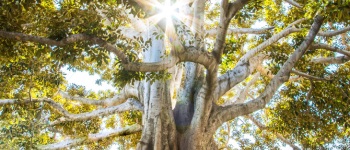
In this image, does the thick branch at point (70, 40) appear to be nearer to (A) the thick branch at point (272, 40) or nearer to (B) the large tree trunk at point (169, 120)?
(B) the large tree trunk at point (169, 120)

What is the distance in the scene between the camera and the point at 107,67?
32.6 ft

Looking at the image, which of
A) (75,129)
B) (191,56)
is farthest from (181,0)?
(75,129)

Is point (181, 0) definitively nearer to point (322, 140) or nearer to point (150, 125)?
point (150, 125)

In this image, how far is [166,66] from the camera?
13.0ft

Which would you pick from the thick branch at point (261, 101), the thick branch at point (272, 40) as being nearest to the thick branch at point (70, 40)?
the thick branch at point (261, 101)

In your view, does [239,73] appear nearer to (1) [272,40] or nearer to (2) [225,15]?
(1) [272,40]

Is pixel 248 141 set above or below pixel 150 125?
above

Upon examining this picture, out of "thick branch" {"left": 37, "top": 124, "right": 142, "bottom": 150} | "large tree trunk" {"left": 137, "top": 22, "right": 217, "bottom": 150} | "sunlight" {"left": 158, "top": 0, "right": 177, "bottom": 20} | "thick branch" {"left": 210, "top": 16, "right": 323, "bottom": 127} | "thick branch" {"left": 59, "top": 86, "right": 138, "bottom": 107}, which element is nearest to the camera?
"sunlight" {"left": 158, "top": 0, "right": 177, "bottom": 20}

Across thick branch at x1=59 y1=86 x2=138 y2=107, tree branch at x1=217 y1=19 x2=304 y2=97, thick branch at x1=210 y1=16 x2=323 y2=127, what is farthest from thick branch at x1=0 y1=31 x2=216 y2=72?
thick branch at x1=59 y1=86 x2=138 y2=107

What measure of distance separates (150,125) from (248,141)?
5.61 m

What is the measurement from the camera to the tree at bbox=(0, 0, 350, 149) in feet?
12.9

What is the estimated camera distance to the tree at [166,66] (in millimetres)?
3924

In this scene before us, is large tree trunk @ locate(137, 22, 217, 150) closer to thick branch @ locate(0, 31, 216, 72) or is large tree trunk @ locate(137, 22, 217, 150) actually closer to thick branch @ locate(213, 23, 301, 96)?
thick branch @ locate(213, 23, 301, 96)

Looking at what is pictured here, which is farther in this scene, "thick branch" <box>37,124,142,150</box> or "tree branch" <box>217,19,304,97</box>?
"thick branch" <box>37,124,142,150</box>
